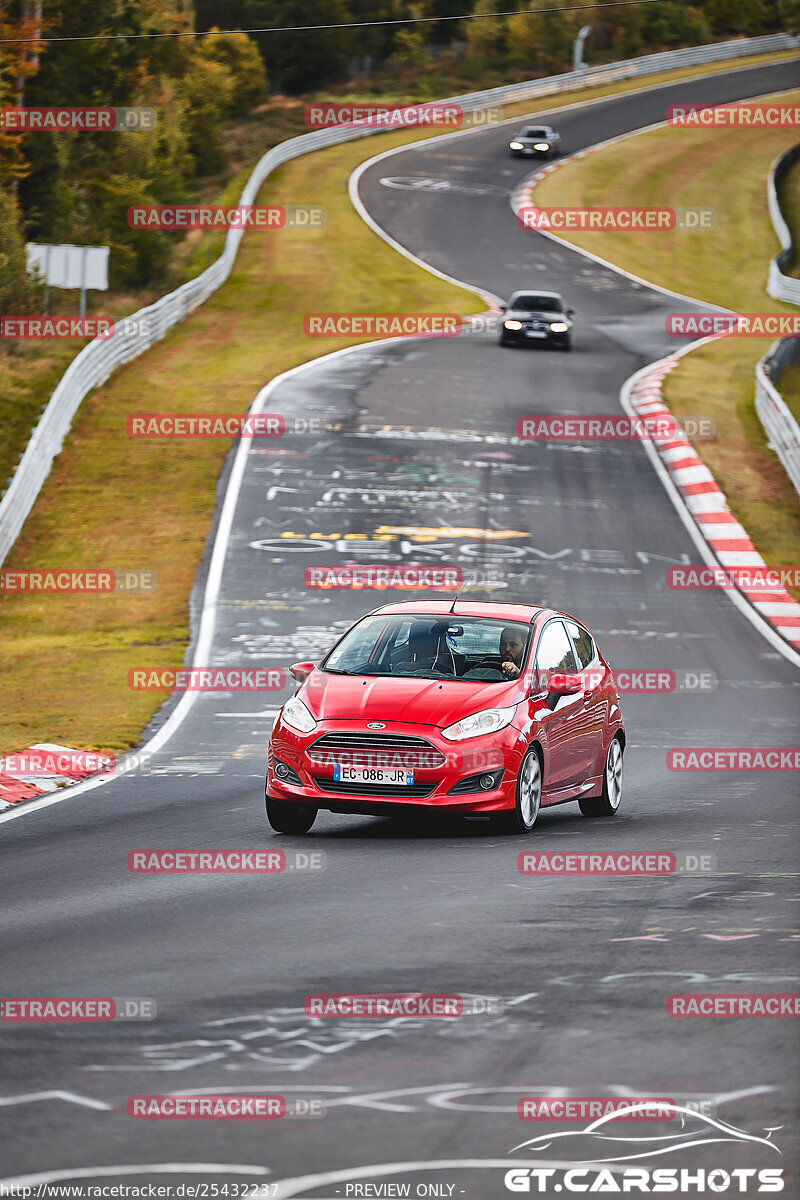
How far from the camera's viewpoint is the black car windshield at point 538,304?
43938 millimetres

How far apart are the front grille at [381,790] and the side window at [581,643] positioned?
247 cm

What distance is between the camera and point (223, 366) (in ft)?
134

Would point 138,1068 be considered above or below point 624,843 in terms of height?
above

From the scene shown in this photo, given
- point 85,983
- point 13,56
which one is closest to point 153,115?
point 13,56

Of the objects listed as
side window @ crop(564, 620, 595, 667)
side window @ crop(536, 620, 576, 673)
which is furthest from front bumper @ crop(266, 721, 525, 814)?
side window @ crop(564, 620, 595, 667)

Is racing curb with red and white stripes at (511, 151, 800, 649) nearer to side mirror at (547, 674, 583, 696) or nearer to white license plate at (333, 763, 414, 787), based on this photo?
side mirror at (547, 674, 583, 696)

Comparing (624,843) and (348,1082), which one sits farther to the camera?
(624,843)

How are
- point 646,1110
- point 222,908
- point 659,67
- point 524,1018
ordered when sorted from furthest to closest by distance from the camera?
point 659,67, point 222,908, point 524,1018, point 646,1110

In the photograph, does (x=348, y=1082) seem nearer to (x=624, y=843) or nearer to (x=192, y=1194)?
(x=192, y=1194)

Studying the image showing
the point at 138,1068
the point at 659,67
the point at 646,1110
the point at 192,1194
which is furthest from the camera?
the point at 659,67

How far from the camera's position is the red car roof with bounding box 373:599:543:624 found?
41.0 ft

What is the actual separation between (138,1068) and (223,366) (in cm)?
3567

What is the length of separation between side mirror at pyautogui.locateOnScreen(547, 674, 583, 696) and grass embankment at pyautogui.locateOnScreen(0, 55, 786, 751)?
5.11 metres

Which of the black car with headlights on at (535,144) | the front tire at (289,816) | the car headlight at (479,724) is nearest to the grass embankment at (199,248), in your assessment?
the black car with headlights on at (535,144)
